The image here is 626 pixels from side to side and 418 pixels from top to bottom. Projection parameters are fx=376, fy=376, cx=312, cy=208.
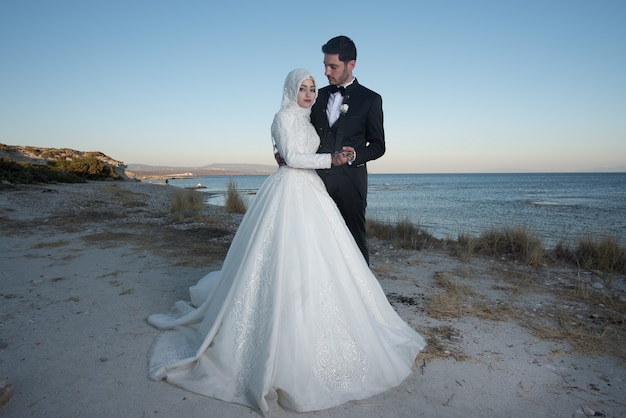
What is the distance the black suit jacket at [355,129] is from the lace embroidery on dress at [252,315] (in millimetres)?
1178

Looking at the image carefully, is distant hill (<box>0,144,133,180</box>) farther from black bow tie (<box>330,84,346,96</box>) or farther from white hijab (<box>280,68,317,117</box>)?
white hijab (<box>280,68,317,117</box>)

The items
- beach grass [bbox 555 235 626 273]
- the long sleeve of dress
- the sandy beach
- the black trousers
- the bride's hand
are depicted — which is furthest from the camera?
beach grass [bbox 555 235 626 273]

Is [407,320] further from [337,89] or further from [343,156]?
[337,89]

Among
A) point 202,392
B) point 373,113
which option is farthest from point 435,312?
point 202,392

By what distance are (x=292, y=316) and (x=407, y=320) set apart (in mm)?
1796

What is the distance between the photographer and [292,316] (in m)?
2.62

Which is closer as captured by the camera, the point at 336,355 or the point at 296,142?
the point at 336,355

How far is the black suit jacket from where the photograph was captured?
3.58 m

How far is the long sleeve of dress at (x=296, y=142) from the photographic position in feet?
9.84

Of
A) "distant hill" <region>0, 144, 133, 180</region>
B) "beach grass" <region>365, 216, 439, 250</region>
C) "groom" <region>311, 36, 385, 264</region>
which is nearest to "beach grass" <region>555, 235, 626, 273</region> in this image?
"beach grass" <region>365, 216, 439, 250</region>

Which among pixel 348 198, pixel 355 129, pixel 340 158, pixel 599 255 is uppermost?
pixel 355 129

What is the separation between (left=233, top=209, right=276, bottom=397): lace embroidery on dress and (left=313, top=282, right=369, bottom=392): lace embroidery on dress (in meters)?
0.39

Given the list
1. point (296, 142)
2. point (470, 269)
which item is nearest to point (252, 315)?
point (296, 142)

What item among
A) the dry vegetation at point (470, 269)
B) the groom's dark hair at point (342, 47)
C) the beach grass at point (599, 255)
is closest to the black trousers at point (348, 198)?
the groom's dark hair at point (342, 47)
